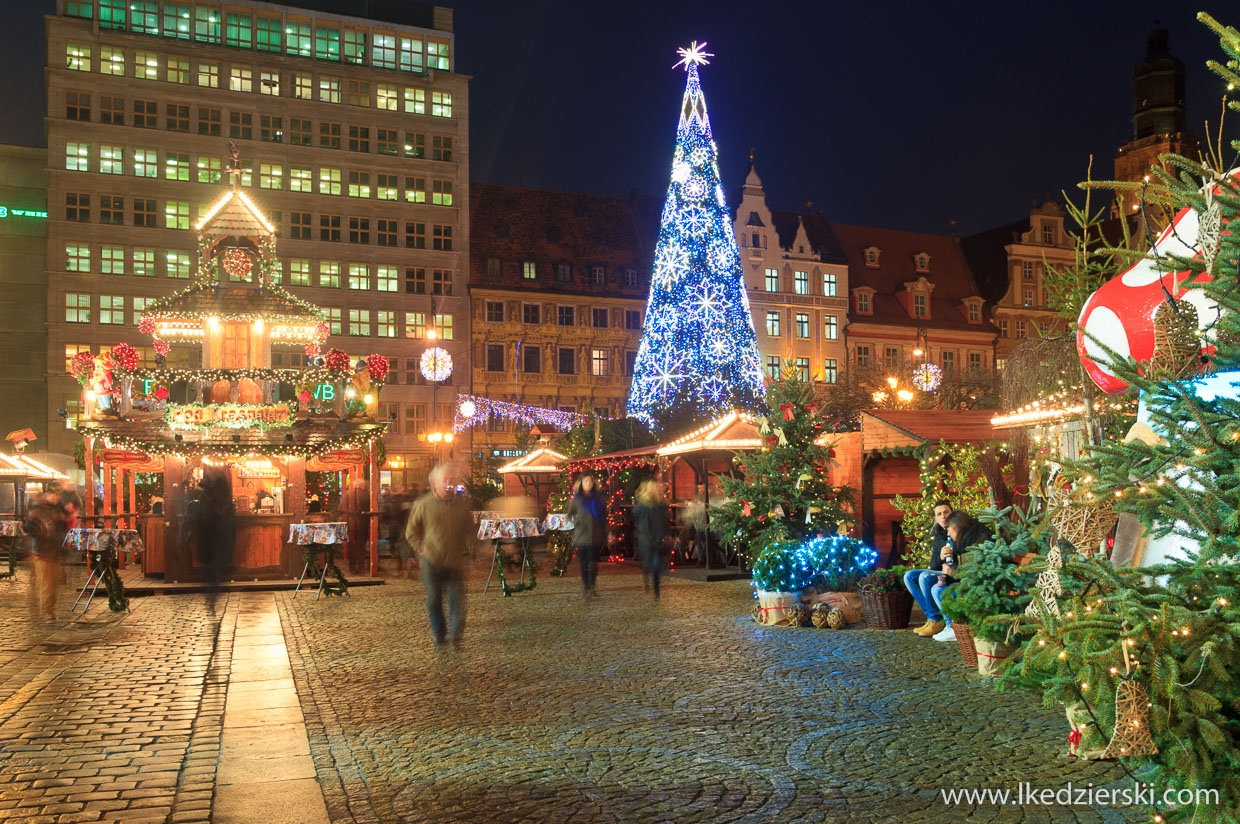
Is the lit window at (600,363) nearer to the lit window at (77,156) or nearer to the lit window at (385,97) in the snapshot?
the lit window at (385,97)

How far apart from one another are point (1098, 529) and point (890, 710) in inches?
78.6

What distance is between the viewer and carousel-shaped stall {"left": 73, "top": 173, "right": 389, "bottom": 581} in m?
20.2

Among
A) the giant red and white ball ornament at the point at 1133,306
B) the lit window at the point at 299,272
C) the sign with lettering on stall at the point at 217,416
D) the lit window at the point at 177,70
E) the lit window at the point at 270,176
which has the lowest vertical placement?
the giant red and white ball ornament at the point at 1133,306

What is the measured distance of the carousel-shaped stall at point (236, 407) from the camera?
20.2 m

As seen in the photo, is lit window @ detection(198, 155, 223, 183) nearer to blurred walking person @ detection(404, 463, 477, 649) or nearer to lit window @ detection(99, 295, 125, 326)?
lit window @ detection(99, 295, 125, 326)

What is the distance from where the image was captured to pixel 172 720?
24.9 feet

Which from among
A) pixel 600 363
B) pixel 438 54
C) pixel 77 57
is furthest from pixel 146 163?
pixel 600 363

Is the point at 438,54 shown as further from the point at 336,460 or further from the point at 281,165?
the point at 336,460

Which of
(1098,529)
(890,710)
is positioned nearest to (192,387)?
(890,710)

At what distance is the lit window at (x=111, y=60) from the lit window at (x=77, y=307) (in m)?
10.2

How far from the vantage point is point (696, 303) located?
A: 107 ft

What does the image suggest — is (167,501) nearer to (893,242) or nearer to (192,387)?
(192,387)

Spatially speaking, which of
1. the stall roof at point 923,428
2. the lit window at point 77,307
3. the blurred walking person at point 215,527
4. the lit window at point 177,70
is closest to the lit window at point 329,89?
the lit window at point 177,70

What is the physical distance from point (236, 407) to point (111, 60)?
37252 mm
